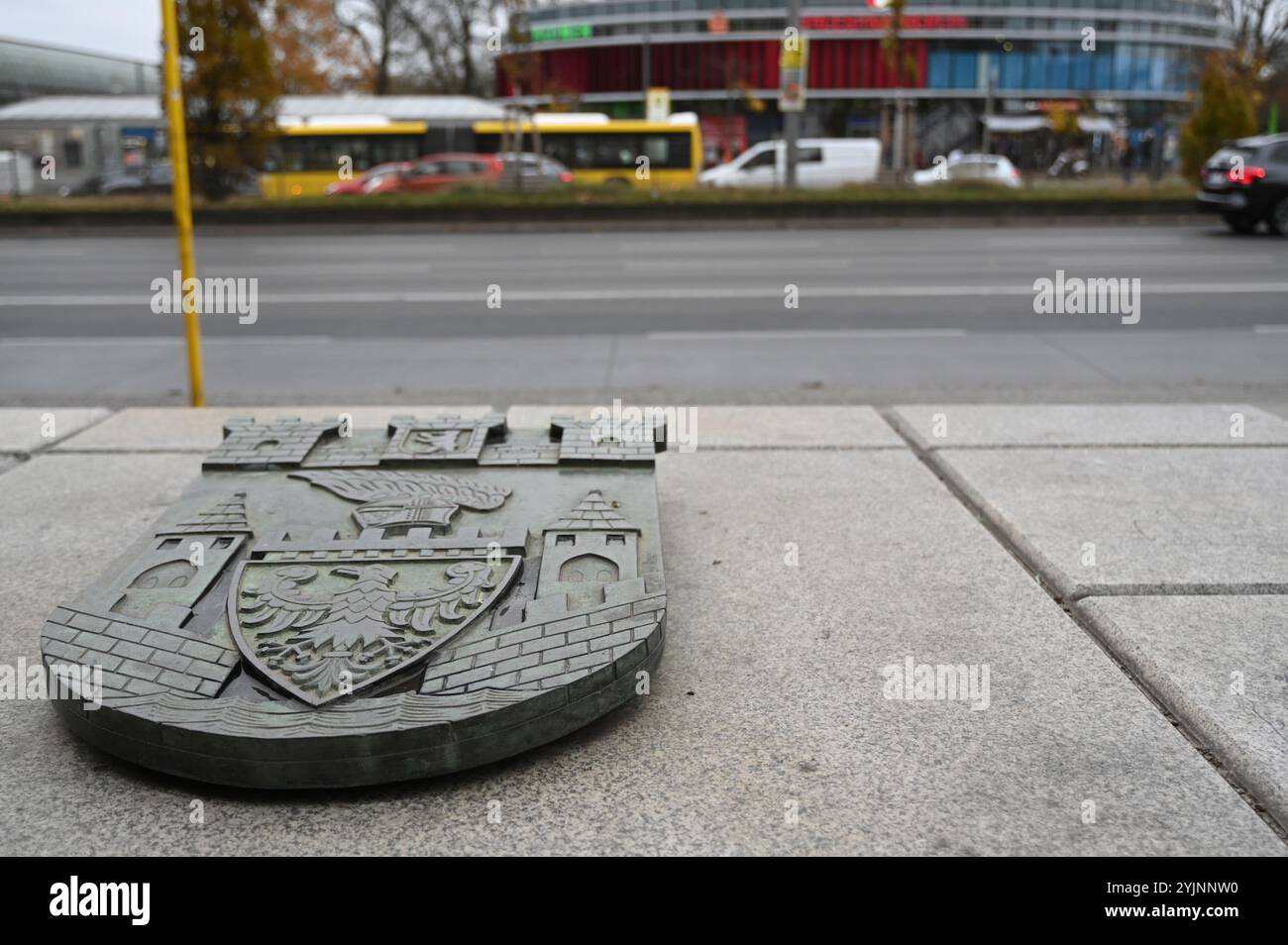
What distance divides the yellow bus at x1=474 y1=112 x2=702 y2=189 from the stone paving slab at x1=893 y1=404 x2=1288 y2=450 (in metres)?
31.8

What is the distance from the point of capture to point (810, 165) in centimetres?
3747

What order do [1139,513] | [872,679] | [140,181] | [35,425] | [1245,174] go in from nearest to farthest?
[872,679] < [1139,513] < [35,425] < [1245,174] < [140,181]

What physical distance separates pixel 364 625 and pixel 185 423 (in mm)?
3707

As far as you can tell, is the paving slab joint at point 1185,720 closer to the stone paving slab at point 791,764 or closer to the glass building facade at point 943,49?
the stone paving slab at point 791,764

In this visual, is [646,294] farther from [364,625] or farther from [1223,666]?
[364,625]

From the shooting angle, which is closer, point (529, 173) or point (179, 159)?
point (179, 159)

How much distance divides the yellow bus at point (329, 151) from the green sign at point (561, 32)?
1236 inches

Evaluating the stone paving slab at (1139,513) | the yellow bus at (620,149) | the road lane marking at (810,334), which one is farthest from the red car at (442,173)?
the stone paving slab at (1139,513)

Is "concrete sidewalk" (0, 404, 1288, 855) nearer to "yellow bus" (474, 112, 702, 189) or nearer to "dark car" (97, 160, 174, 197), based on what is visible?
"dark car" (97, 160, 174, 197)

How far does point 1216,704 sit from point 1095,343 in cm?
766

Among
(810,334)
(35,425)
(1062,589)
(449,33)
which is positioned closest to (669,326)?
(810,334)

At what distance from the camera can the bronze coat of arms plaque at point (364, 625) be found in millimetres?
2508

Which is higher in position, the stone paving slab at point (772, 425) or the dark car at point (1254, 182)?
the dark car at point (1254, 182)

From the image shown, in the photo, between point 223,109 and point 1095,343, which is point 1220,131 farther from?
point 223,109
